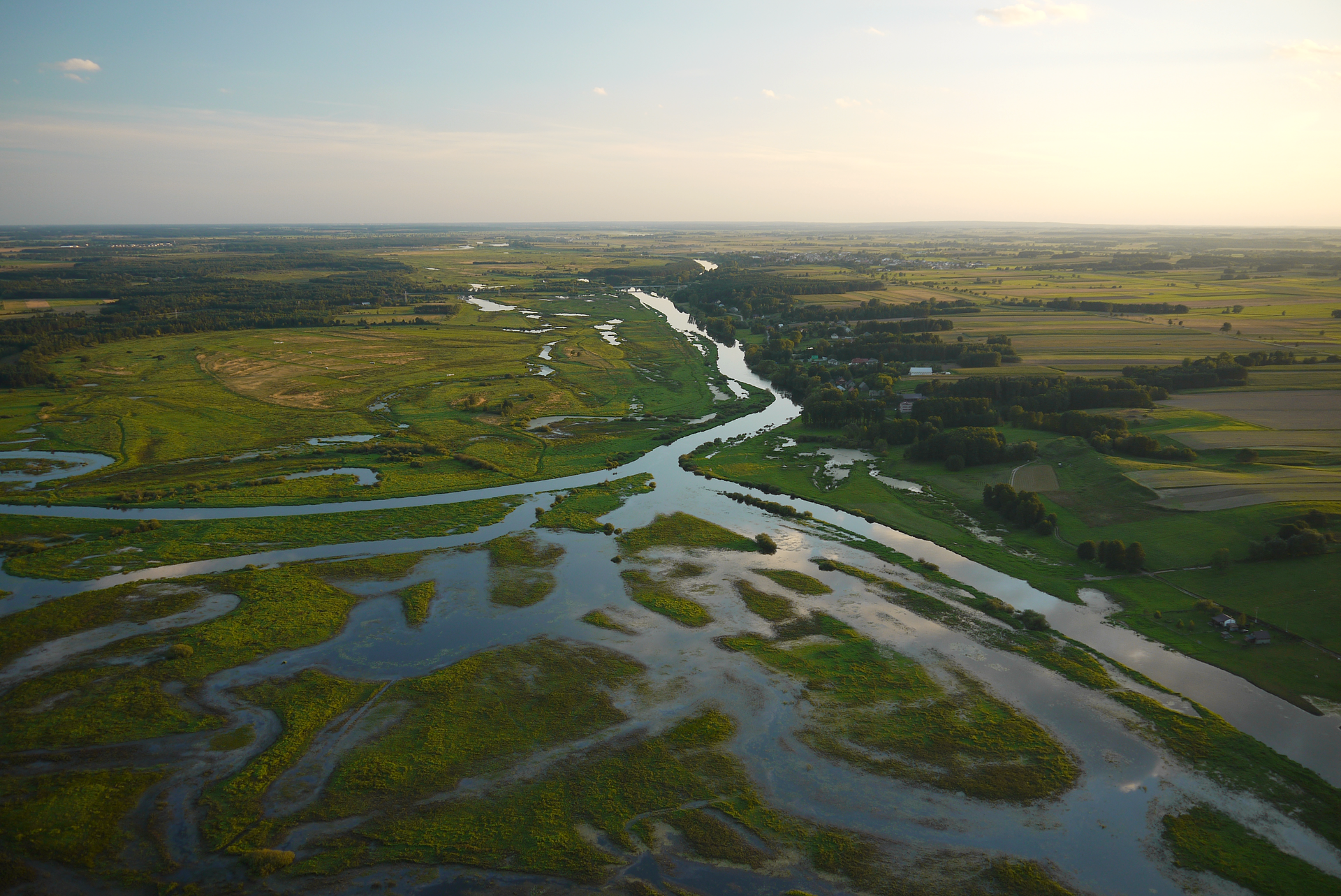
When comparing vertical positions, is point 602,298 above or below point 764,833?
above

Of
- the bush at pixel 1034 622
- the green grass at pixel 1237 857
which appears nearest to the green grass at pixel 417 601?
the bush at pixel 1034 622

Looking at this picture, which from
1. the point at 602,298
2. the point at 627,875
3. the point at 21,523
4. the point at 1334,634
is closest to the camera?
the point at 627,875

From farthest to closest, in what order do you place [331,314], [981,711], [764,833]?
[331,314] → [981,711] → [764,833]

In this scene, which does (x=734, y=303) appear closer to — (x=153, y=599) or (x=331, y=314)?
(x=331, y=314)

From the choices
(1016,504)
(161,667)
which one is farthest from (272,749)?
(1016,504)

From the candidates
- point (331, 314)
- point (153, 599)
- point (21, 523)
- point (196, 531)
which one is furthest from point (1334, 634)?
point (331, 314)

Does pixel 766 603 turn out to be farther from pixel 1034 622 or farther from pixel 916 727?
pixel 1034 622

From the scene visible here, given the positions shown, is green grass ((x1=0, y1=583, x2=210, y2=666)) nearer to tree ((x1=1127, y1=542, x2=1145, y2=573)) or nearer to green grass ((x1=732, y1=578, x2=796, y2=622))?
green grass ((x1=732, y1=578, x2=796, y2=622))
